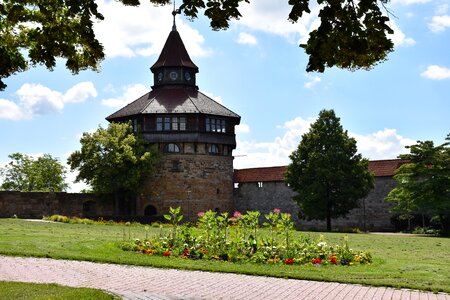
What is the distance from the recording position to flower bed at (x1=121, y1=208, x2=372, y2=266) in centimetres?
1441

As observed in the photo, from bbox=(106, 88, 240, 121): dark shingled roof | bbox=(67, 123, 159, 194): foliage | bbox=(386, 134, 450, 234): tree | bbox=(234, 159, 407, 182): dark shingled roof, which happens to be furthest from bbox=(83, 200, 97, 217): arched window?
bbox=(386, 134, 450, 234): tree

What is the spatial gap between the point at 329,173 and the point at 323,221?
32.1ft

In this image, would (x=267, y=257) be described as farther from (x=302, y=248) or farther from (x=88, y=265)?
(x=88, y=265)

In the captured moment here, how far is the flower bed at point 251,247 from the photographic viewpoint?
14406 millimetres

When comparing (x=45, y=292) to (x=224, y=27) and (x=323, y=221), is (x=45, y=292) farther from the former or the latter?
(x=323, y=221)

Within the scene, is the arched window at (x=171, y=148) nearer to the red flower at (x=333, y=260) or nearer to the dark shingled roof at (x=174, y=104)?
the dark shingled roof at (x=174, y=104)

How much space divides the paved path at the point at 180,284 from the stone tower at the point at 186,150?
34.4 meters

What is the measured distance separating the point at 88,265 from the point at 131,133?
34.2 meters

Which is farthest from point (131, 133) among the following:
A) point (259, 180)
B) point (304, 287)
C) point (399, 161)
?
point (304, 287)

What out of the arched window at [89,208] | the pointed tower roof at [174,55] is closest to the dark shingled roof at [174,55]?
the pointed tower roof at [174,55]

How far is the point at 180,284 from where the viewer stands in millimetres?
10719

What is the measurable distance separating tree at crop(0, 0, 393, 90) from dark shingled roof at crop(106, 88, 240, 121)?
130 ft

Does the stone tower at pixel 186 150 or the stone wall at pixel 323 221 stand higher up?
the stone tower at pixel 186 150

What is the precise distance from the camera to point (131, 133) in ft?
154
